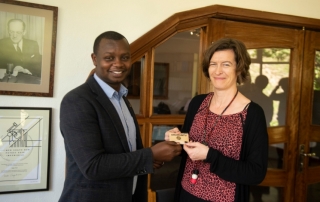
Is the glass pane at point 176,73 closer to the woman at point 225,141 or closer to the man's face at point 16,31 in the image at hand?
the woman at point 225,141

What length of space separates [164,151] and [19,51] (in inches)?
47.6

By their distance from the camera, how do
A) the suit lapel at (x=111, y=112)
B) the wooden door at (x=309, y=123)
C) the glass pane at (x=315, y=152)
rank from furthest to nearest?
the glass pane at (x=315, y=152) < the wooden door at (x=309, y=123) < the suit lapel at (x=111, y=112)

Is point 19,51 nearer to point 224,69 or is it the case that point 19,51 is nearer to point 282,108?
point 224,69

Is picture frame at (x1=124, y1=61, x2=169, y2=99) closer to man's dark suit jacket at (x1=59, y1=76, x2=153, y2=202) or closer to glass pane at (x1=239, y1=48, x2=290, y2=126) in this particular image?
glass pane at (x1=239, y1=48, x2=290, y2=126)

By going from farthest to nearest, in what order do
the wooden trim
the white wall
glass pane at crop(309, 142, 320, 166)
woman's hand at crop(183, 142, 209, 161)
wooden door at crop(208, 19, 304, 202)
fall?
1. glass pane at crop(309, 142, 320, 166)
2. wooden door at crop(208, 19, 304, 202)
3. the wooden trim
4. the white wall
5. woman's hand at crop(183, 142, 209, 161)

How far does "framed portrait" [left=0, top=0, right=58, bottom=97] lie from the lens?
5.89 ft

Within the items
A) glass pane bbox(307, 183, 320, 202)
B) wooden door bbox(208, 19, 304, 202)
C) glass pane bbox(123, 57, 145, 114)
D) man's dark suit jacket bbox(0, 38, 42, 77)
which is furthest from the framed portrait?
glass pane bbox(307, 183, 320, 202)

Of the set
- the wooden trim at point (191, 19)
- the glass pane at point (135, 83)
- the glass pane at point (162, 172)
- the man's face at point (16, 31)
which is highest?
the wooden trim at point (191, 19)

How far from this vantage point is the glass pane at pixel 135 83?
2.16 metres

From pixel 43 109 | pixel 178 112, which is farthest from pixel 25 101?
pixel 178 112

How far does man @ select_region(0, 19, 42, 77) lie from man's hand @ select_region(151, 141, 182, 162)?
3.55 feet

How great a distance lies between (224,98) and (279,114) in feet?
4.44

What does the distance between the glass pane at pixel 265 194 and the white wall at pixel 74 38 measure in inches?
67.6

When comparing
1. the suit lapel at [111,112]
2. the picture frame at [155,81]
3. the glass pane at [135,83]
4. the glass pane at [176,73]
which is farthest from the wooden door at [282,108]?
the suit lapel at [111,112]
